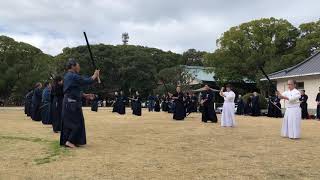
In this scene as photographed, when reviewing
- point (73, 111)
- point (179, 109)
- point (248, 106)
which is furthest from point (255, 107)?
point (73, 111)

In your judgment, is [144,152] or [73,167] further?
[144,152]

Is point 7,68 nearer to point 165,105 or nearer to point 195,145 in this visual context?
point 165,105

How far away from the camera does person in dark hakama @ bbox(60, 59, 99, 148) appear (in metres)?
10.7

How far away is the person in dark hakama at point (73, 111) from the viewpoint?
10.7 metres

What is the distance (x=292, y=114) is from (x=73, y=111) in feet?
22.1

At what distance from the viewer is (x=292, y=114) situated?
46.2ft

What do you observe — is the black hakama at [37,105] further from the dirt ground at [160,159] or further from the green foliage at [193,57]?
the green foliage at [193,57]

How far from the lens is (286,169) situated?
26.7ft

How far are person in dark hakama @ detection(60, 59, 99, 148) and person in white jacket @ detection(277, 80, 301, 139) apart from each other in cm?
603

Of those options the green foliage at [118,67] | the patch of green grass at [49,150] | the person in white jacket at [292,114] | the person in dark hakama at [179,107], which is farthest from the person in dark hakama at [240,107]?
the patch of green grass at [49,150]

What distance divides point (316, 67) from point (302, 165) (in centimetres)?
2829

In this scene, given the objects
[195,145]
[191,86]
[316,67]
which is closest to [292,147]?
[195,145]

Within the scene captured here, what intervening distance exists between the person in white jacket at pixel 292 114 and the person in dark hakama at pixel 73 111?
6.03m

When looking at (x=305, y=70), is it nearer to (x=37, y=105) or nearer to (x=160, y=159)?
(x=37, y=105)
